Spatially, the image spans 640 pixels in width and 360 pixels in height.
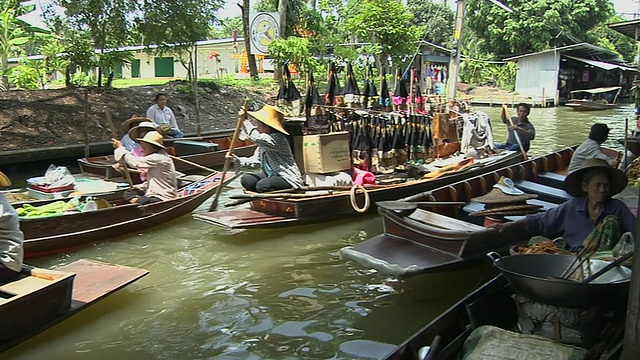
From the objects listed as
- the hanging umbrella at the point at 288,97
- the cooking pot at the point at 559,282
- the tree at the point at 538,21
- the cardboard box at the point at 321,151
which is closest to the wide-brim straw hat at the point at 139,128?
the cardboard box at the point at 321,151

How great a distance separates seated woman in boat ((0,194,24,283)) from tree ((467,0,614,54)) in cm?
3187

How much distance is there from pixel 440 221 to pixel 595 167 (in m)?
1.77

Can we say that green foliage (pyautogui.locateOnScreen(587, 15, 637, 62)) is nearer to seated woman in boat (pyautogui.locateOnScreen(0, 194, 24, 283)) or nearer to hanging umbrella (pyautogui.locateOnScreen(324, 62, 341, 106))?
hanging umbrella (pyautogui.locateOnScreen(324, 62, 341, 106))

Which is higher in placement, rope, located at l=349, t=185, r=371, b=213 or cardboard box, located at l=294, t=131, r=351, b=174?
cardboard box, located at l=294, t=131, r=351, b=174

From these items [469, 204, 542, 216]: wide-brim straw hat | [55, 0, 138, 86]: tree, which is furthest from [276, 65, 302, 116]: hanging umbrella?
[55, 0, 138, 86]: tree

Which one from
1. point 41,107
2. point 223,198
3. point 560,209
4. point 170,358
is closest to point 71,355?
point 170,358

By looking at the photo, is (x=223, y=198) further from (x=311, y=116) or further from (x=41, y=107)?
(x=41, y=107)

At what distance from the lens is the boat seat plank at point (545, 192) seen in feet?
23.5

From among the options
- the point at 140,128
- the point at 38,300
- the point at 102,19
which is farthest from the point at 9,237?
the point at 102,19

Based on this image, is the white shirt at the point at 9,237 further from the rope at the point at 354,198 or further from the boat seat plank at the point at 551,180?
the boat seat plank at the point at 551,180

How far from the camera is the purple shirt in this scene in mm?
4348

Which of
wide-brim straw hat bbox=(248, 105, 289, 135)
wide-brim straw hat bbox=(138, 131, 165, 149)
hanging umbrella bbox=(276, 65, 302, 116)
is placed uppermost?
hanging umbrella bbox=(276, 65, 302, 116)

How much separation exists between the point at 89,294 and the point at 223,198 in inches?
200

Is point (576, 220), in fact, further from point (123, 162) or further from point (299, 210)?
point (123, 162)
